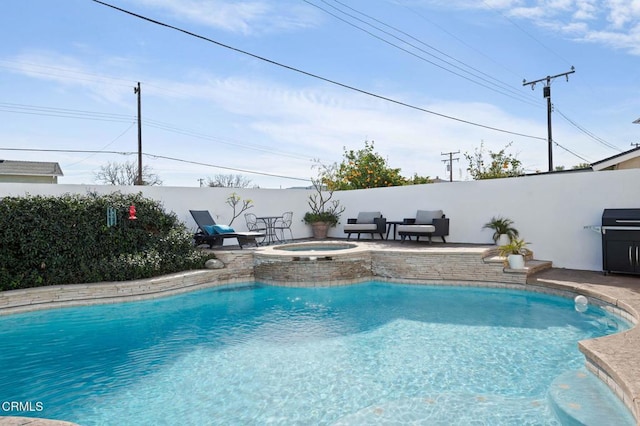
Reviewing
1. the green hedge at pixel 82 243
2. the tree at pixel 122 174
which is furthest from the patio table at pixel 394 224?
the tree at pixel 122 174

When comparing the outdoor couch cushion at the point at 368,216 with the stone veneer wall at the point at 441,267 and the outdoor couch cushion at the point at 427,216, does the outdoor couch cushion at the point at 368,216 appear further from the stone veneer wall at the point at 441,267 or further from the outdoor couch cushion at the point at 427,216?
the stone veneer wall at the point at 441,267

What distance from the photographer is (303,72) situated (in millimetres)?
9070

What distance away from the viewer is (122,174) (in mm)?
29078

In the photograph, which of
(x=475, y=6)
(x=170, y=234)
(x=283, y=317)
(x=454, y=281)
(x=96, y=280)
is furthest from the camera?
(x=475, y=6)

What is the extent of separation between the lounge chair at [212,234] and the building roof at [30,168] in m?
12.7

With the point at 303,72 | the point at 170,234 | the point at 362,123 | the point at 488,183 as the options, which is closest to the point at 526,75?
the point at 362,123

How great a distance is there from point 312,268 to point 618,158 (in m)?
7.05

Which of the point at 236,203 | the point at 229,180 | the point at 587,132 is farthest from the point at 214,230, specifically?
the point at 229,180

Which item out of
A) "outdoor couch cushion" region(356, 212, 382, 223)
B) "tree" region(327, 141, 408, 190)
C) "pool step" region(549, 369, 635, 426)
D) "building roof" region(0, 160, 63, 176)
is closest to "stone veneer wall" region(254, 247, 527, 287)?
"outdoor couch cushion" region(356, 212, 382, 223)

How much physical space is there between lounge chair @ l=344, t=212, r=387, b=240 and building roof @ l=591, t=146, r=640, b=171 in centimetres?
537

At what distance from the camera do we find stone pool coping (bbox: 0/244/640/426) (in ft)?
11.3

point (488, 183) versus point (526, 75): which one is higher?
point (526, 75)

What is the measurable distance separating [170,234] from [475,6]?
911 centimetres

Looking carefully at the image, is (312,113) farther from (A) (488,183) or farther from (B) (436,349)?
(B) (436,349)
